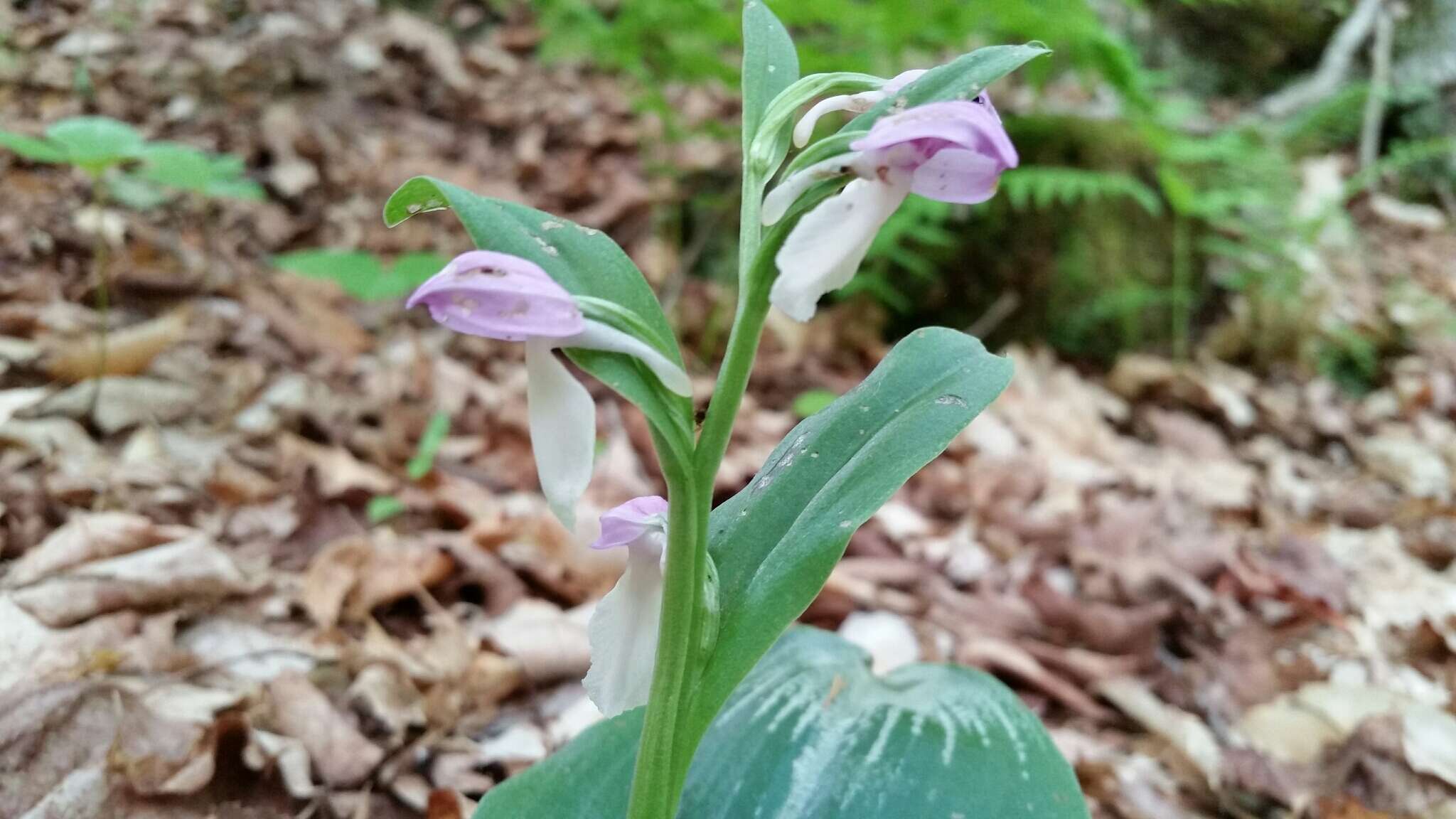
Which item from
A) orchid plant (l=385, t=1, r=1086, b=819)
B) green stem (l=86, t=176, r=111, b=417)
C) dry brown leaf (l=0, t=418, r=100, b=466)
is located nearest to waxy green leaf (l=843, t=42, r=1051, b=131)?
orchid plant (l=385, t=1, r=1086, b=819)

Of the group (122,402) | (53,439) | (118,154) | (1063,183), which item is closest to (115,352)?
(122,402)

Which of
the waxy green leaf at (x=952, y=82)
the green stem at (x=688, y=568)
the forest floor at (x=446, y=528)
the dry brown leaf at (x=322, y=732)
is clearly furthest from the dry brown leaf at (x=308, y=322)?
the waxy green leaf at (x=952, y=82)

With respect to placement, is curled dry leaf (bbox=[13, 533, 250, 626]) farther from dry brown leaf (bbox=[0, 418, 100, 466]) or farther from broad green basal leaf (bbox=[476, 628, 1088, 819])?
Result: broad green basal leaf (bbox=[476, 628, 1088, 819])

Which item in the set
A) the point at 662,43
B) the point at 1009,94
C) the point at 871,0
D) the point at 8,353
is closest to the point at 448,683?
the point at 8,353

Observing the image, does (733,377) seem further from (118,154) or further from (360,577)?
(118,154)

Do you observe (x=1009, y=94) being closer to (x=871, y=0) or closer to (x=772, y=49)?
(x=871, y=0)

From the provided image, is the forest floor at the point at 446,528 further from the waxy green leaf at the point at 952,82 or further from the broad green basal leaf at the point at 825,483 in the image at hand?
the waxy green leaf at the point at 952,82

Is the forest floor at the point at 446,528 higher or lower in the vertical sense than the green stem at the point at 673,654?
lower
